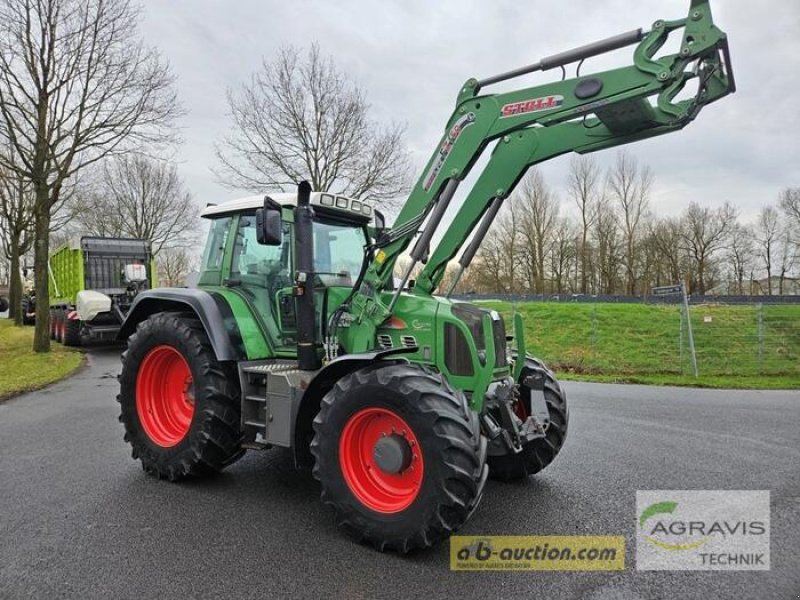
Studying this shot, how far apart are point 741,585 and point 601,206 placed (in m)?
43.2

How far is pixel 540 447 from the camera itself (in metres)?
4.49

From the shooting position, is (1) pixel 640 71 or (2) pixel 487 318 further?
(2) pixel 487 318

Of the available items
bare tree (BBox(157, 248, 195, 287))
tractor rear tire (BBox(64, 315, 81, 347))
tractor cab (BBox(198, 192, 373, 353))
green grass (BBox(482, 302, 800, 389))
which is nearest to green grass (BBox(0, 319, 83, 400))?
tractor rear tire (BBox(64, 315, 81, 347))

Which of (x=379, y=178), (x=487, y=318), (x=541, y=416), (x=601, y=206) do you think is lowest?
(x=541, y=416)

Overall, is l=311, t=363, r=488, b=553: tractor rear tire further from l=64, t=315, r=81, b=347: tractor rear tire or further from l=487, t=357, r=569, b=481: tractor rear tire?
l=64, t=315, r=81, b=347: tractor rear tire

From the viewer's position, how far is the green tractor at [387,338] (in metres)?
3.26

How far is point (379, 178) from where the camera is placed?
17.0m

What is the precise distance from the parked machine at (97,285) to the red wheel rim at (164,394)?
1008 cm

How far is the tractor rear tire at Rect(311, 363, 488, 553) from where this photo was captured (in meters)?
3.10

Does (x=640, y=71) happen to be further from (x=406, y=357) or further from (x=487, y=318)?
(x=406, y=357)

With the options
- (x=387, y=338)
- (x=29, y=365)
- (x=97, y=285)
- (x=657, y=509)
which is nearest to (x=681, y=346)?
(x=657, y=509)

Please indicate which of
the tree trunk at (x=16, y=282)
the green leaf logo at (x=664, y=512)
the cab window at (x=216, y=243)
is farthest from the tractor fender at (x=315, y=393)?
the tree trunk at (x=16, y=282)

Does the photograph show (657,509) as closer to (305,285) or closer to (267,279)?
(305,285)

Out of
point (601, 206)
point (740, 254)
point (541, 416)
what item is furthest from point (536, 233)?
point (541, 416)
